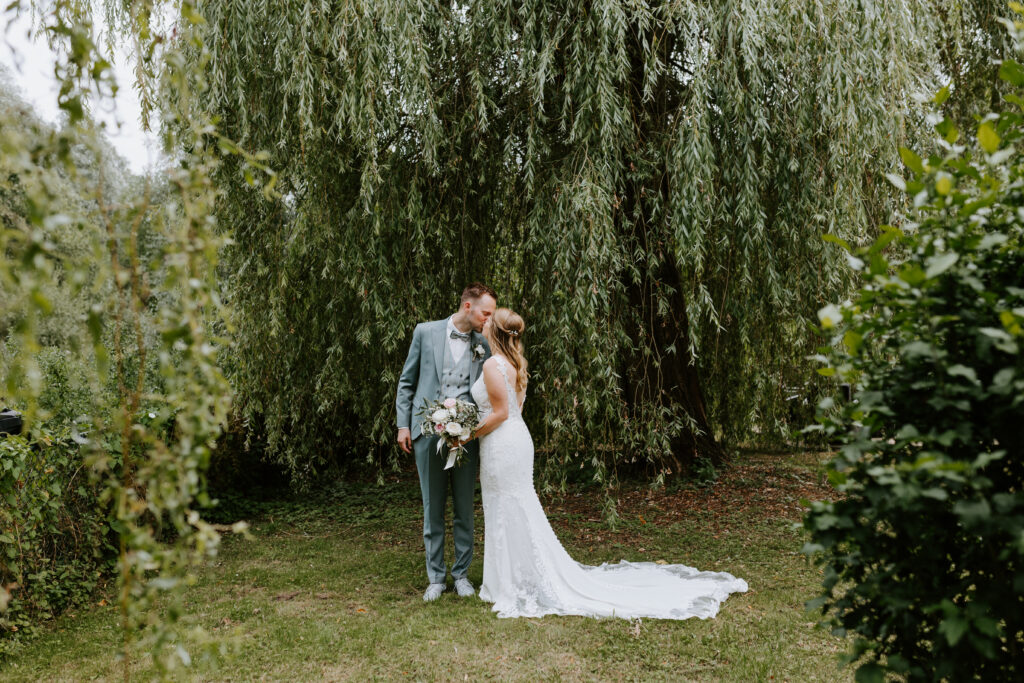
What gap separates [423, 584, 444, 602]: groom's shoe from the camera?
14.4 feet

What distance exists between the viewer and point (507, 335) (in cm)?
440

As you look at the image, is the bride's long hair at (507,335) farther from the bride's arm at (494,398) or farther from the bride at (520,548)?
the bride's arm at (494,398)

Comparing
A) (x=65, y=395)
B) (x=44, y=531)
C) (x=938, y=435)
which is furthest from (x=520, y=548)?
(x=65, y=395)

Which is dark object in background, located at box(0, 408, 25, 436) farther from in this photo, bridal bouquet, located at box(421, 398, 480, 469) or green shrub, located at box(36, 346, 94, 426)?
bridal bouquet, located at box(421, 398, 480, 469)

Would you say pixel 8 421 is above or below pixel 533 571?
above

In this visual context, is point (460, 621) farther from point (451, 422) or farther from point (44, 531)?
point (44, 531)

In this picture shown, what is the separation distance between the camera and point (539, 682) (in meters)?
3.20

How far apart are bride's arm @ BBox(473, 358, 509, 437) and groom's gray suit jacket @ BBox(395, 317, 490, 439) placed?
22 centimetres

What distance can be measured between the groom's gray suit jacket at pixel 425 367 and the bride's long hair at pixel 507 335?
0.65 feet

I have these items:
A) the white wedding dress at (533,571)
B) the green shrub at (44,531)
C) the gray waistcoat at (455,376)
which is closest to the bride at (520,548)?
the white wedding dress at (533,571)

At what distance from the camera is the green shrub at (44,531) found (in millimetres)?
3883

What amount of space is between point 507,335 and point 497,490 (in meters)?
0.95

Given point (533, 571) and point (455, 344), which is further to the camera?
point (455, 344)

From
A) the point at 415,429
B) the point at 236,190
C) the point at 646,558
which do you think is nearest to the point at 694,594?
the point at 646,558
